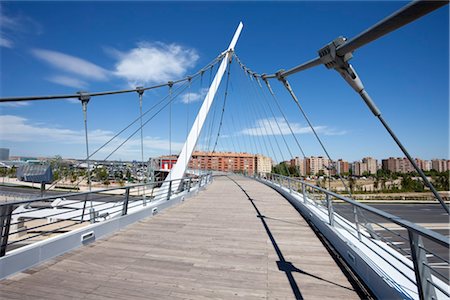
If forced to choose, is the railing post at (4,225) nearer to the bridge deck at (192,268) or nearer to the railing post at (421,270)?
the bridge deck at (192,268)

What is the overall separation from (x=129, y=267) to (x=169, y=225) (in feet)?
8.33

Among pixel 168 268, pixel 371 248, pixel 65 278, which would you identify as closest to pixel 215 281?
pixel 168 268

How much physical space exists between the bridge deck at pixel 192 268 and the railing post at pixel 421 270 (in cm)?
85

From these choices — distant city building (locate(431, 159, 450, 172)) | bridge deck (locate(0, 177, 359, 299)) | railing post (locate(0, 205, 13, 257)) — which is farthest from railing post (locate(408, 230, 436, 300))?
distant city building (locate(431, 159, 450, 172))

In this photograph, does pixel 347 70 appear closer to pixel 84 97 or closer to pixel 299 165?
pixel 84 97

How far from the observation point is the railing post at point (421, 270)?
214 centimetres

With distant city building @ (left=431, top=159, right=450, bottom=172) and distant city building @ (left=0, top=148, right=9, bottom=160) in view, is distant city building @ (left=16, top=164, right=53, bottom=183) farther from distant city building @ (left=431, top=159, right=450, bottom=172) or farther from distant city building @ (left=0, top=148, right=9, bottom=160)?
distant city building @ (left=431, top=159, right=450, bottom=172)

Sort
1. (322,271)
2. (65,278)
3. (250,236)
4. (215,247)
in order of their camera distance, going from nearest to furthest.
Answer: (65,278), (322,271), (215,247), (250,236)

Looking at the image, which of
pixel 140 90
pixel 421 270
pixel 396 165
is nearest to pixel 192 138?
pixel 140 90

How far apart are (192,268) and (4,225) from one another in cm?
253

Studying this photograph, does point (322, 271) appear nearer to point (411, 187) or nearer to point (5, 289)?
point (5, 289)

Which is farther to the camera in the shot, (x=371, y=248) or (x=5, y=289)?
(x=371, y=248)

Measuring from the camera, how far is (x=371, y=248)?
3594 mm

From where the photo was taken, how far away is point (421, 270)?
217 cm
